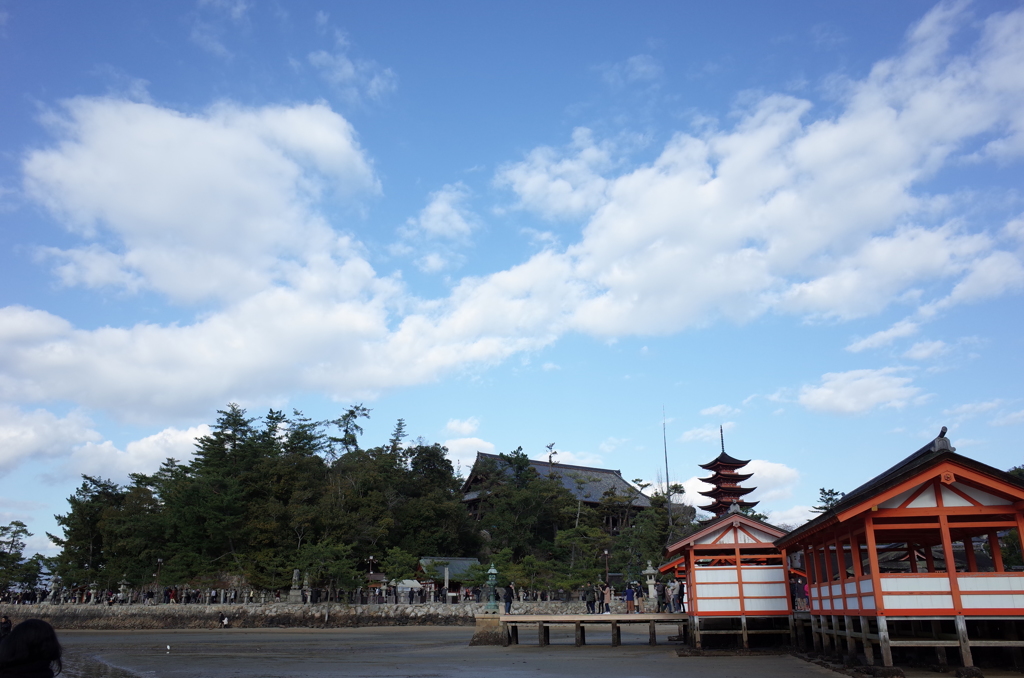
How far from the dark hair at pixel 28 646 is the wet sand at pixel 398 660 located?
473 inches

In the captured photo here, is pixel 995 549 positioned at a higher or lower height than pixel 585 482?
lower

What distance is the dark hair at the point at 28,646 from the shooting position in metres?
4.51

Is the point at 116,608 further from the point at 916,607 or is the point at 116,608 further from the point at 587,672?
the point at 916,607

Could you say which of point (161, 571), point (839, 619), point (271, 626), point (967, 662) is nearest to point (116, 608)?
point (161, 571)

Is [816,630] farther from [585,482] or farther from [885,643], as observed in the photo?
[585,482]

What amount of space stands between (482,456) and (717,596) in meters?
43.1

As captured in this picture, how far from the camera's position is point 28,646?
4543 millimetres

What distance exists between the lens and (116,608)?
4484cm

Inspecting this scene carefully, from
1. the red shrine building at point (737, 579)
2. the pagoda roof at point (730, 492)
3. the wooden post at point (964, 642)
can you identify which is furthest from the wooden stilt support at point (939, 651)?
the pagoda roof at point (730, 492)

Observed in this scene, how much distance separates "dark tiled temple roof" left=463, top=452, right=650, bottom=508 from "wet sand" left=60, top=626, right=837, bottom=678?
30266 mm

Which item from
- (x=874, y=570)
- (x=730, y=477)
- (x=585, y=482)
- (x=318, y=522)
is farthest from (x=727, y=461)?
(x=874, y=570)

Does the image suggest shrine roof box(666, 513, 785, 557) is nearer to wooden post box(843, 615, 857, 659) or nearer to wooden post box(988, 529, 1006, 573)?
wooden post box(843, 615, 857, 659)

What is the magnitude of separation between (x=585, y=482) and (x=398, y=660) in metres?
43.4

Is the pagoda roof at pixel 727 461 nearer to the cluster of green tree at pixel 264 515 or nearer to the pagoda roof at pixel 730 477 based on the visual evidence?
the pagoda roof at pixel 730 477
